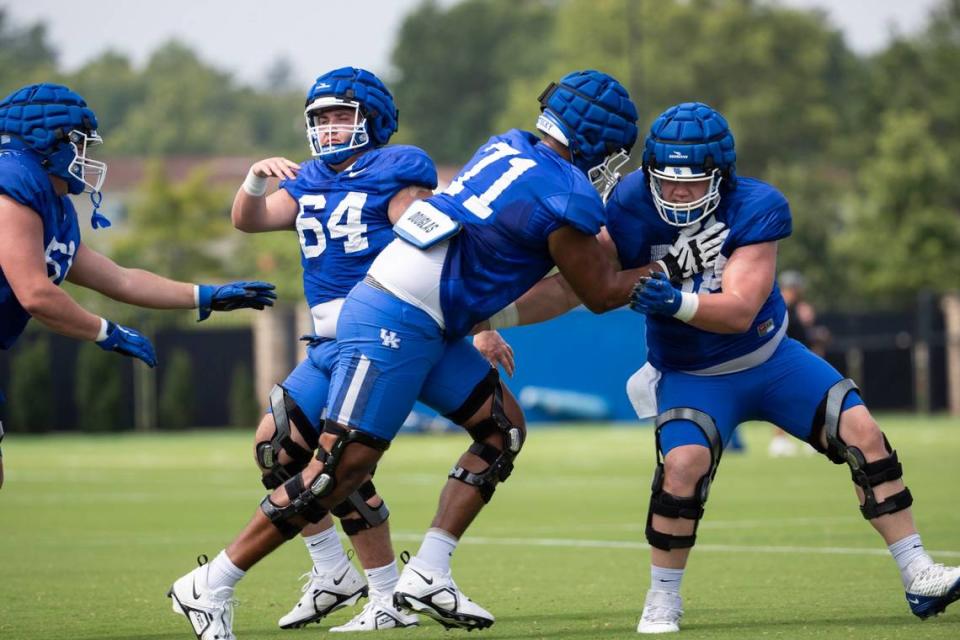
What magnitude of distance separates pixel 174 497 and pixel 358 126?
8628mm

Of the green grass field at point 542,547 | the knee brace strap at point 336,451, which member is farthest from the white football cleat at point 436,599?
the knee brace strap at point 336,451

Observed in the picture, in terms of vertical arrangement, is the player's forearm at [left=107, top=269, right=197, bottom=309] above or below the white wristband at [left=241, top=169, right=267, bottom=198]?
below

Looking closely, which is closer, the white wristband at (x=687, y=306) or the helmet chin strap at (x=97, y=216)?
the white wristband at (x=687, y=306)

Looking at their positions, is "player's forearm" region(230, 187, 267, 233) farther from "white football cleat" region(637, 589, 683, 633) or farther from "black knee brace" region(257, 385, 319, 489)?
"white football cleat" region(637, 589, 683, 633)

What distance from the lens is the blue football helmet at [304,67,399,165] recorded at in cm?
676

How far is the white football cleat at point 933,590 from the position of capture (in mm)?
6152

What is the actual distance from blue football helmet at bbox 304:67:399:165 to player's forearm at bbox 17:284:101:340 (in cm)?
125

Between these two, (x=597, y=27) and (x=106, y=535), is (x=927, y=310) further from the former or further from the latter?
(x=597, y=27)

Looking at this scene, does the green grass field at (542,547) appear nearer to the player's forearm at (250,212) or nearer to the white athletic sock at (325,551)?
the white athletic sock at (325,551)

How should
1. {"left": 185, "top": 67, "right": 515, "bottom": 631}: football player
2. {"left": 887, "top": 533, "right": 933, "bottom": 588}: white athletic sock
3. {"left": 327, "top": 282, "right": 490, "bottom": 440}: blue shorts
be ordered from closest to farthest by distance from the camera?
1. {"left": 327, "top": 282, "right": 490, "bottom": 440}: blue shorts
2. {"left": 887, "top": 533, "right": 933, "bottom": 588}: white athletic sock
3. {"left": 185, "top": 67, "right": 515, "bottom": 631}: football player

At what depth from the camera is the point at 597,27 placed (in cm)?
6969

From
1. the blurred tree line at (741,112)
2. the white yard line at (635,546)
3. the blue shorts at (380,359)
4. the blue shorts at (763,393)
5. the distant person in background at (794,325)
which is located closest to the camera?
the blue shorts at (380,359)

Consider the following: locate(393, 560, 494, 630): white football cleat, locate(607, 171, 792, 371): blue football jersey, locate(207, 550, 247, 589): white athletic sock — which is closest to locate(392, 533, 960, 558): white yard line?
locate(607, 171, 792, 371): blue football jersey

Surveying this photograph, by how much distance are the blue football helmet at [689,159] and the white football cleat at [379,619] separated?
6.37 ft
